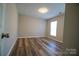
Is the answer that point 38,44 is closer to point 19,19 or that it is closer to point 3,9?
point 19,19

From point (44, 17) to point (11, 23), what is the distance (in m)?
0.44

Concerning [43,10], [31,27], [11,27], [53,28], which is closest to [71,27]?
[53,28]

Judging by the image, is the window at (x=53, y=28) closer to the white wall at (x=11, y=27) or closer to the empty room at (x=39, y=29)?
the empty room at (x=39, y=29)

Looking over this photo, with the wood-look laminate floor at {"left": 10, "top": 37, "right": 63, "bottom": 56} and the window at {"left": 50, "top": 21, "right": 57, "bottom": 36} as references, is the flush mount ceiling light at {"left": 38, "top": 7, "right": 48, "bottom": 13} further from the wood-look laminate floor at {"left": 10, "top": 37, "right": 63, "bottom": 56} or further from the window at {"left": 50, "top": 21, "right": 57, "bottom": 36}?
the wood-look laminate floor at {"left": 10, "top": 37, "right": 63, "bottom": 56}

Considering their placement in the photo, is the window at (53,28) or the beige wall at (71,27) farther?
the window at (53,28)

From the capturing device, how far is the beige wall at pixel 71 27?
1004 millimetres

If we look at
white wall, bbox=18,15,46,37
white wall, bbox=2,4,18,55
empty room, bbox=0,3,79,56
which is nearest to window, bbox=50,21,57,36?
empty room, bbox=0,3,79,56

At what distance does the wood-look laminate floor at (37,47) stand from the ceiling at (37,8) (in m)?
0.30

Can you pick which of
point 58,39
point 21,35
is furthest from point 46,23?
point 21,35

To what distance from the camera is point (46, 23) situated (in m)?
1.17

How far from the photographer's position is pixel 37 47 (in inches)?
43.8

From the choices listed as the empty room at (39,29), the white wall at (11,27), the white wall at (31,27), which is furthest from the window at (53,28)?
the white wall at (11,27)

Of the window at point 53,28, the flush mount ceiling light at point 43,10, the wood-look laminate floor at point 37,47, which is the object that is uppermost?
the flush mount ceiling light at point 43,10

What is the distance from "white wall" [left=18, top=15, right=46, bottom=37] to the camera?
114 cm
